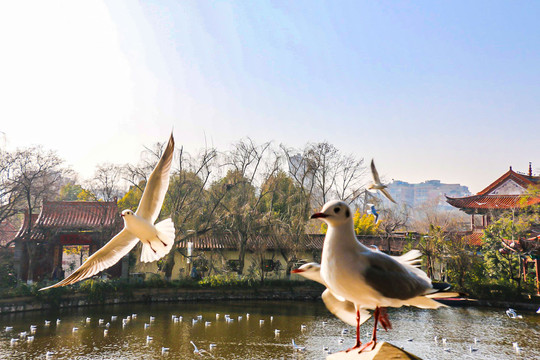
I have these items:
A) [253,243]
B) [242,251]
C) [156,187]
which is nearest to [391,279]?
[156,187]

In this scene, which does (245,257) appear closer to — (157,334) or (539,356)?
(157,334)

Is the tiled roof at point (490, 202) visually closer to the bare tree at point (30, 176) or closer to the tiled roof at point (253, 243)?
the tiled roof at point (253, 243)

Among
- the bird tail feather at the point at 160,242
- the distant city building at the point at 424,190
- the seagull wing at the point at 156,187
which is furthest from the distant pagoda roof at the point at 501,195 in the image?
the distant city building at the point at 424,190

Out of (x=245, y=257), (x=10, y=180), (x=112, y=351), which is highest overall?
(x=10, y=180)

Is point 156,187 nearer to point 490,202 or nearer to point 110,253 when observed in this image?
point 110,253

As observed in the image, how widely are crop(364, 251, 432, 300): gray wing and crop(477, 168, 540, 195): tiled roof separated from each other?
23.9 metres

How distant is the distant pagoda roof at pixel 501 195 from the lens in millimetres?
22516

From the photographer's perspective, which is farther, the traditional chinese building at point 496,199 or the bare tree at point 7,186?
the traditional chinese building at point 496,199

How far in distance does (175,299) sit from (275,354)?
8265 mm

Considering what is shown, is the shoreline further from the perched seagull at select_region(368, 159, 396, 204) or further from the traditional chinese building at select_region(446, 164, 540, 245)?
the perched seagull at select_region(368, 159, 396, 204)

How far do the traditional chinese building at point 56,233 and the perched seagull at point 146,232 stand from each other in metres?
14.6

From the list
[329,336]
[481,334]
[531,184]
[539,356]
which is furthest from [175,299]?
[531,184]

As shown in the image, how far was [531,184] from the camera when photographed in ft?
69.5

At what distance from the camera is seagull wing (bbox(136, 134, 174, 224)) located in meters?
3.28
